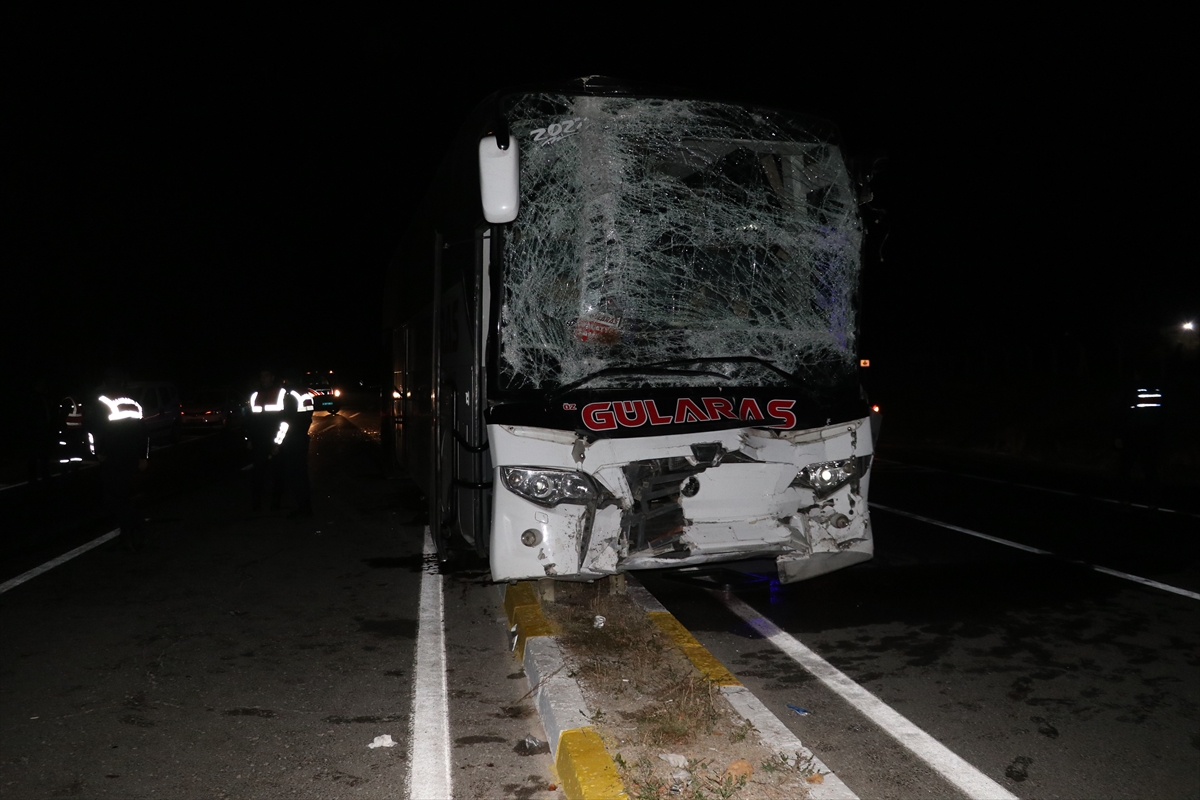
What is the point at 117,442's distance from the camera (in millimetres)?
8680

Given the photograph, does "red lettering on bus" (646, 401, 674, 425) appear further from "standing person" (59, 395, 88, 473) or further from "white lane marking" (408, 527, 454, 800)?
"standing person" (59, 395, 88, 473)

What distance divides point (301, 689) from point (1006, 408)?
25628 millimetres

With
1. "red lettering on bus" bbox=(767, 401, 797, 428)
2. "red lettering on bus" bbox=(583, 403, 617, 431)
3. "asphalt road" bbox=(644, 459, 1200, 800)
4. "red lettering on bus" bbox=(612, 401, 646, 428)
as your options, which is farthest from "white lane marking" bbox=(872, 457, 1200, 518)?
"red lettering on bus" bbox=(583, 403, 617, 431)

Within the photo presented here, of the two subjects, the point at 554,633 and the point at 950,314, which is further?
the point at 950,314

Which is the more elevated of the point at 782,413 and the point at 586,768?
the point at 782,413

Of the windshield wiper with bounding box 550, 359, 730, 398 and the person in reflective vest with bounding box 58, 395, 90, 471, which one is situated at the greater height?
the windshield wiper with bounding box 550, 359, 730, 398

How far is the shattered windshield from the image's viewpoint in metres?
5.58

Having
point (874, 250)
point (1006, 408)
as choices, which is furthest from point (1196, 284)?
point (874, 250)

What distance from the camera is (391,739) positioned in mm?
4406

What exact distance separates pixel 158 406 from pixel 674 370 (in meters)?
20.6

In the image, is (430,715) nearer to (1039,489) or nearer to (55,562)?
(55,562)

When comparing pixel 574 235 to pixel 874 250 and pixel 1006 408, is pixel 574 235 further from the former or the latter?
pixel 1006 408

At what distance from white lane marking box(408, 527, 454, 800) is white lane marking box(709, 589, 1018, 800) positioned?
2.09 metres

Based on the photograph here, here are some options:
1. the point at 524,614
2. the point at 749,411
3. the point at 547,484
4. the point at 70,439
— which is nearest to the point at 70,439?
the point at 70,439
